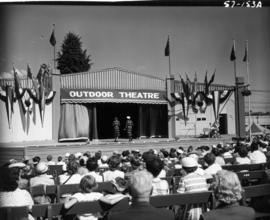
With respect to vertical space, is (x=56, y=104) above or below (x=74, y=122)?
above

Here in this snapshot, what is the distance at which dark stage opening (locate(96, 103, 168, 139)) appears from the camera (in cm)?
2183

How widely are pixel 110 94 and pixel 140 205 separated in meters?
17.8

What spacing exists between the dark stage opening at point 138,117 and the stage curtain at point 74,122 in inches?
55.2

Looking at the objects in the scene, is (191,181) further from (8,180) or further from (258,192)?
(8,180)

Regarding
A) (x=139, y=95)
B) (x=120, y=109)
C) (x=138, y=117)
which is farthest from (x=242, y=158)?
(x=120, y=109)

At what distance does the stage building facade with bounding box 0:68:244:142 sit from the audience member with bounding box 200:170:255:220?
50.8 feet

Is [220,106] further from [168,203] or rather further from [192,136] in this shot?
[168,203]

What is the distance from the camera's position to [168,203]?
3113 millimetres

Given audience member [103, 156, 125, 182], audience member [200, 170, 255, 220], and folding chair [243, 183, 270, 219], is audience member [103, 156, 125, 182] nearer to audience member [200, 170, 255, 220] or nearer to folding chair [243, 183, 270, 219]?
folding chair [243, 183, 270, 219]

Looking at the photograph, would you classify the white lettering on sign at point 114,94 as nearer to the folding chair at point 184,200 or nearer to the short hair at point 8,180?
the short hair at point 8,180

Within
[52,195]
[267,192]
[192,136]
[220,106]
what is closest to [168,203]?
[267,192]

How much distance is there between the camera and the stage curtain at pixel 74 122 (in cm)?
1911

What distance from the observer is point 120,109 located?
75.2 ft

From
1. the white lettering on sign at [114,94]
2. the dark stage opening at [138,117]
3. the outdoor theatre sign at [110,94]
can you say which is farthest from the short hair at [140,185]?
the dark stage opening at [138,117]
